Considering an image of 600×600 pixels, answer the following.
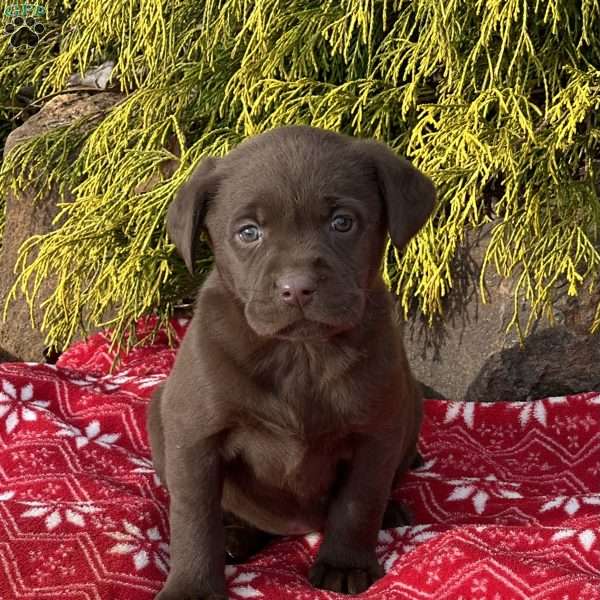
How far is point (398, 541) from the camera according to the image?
264cm

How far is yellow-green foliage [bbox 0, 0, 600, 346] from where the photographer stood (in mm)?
3811

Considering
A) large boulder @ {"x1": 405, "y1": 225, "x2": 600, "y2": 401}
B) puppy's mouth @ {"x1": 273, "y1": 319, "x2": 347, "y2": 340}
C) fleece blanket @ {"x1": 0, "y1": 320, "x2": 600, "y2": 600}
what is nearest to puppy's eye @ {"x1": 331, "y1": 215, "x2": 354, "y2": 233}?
puppy's mouth @ {"x1": 273, "y1": 319, "x2": 347, "y2": 340}

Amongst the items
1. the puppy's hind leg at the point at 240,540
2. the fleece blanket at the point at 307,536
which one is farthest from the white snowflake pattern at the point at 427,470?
the puppy's hind leg at the point at 240,540

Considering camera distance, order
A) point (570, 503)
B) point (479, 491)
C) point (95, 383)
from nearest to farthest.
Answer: point (570, 503), point (479, 491), point (95, 383)

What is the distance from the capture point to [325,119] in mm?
3975

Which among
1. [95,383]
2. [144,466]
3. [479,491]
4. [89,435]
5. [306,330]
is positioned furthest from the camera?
[95,383]

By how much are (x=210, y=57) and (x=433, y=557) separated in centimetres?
286

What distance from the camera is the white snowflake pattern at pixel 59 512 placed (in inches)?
99.6

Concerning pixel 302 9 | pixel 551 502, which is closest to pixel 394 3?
pixel 302 9

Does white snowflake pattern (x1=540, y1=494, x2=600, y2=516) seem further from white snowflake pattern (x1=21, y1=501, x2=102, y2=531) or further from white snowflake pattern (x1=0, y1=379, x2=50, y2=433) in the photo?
white snowflake pattern (x1=0, y1=379, x2=50, y2=433)

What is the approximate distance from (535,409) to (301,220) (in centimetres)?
180

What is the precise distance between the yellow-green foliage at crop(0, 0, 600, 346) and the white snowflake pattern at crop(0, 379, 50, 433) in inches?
32.1

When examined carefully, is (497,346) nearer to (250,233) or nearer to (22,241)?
(250,233)

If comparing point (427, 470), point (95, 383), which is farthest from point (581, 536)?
point (95, 383)
